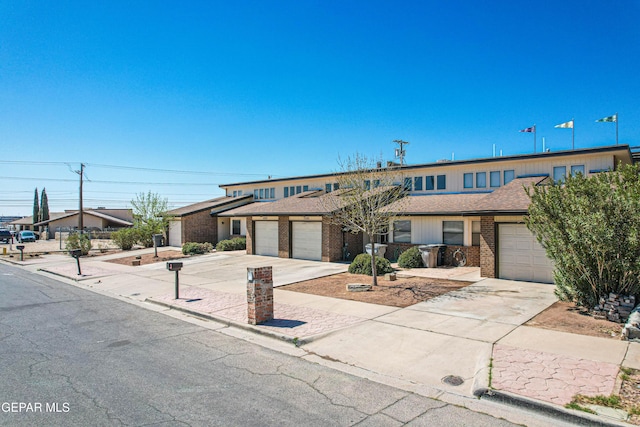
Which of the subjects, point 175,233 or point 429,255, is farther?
point 175,233

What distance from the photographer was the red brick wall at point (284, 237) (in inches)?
936

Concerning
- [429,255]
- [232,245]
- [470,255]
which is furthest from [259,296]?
[232,245]

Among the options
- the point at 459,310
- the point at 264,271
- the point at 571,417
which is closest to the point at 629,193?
the point at 459,310

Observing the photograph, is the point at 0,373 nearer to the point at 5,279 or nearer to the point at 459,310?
the point at 459,310

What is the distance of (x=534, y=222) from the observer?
1062cm

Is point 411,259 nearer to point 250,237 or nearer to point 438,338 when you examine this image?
point 438,338

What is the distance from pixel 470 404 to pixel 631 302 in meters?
6.02

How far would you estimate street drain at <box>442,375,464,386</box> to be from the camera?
5.93 meters

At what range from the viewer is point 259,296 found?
30.5 feet

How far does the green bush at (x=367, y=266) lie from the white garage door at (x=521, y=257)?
437cm

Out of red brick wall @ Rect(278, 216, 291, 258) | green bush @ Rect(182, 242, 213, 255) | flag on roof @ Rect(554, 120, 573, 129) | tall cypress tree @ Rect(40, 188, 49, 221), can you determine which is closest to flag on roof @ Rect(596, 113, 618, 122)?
flag on roof @ Rect(554, 120, 573, 129)

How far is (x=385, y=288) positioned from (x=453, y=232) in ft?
25.4

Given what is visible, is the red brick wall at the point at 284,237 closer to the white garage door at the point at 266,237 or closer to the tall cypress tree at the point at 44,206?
the white garage door at the point at 266,237

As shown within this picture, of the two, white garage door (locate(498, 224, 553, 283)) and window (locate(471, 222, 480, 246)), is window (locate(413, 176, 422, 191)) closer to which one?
window (locate(471, 222, 480, 246))
